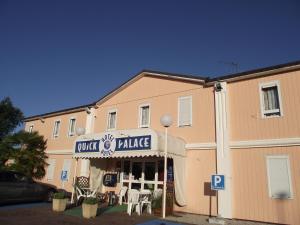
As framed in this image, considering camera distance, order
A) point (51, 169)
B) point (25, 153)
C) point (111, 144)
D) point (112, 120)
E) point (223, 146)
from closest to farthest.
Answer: point (223, 146) < point (111, 144) < point (112, 120) < point (25, 153) < point (51, 169)

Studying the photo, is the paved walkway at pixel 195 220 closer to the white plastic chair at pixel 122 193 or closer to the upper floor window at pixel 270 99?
the white plastic chair at pixel 122 193

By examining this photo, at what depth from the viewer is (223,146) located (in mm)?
12617

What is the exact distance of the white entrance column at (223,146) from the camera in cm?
1187

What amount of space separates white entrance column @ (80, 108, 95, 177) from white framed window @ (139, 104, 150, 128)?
4.29 metres

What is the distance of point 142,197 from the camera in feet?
43.9

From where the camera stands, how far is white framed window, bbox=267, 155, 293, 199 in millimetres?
10862

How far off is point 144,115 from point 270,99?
7.08 metres

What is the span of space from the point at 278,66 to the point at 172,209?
25.3 ft

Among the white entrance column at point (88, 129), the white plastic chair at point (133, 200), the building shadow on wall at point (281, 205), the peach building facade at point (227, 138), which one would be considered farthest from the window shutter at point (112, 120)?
the building shadow on wall at point (281, 205)

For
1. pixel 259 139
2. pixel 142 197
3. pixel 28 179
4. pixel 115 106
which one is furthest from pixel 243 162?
pixel 28 179

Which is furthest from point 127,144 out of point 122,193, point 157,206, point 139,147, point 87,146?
point 122,193

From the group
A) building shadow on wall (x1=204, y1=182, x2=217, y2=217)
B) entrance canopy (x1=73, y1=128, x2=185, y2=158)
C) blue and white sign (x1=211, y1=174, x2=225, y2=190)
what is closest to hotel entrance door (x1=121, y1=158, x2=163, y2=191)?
entrance canopy (x1=73, y1=128, x2=185, y2=158)

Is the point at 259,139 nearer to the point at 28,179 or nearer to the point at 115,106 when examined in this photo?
the point at 115,106

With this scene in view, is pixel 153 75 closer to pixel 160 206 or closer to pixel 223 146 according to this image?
pixel 223 146
